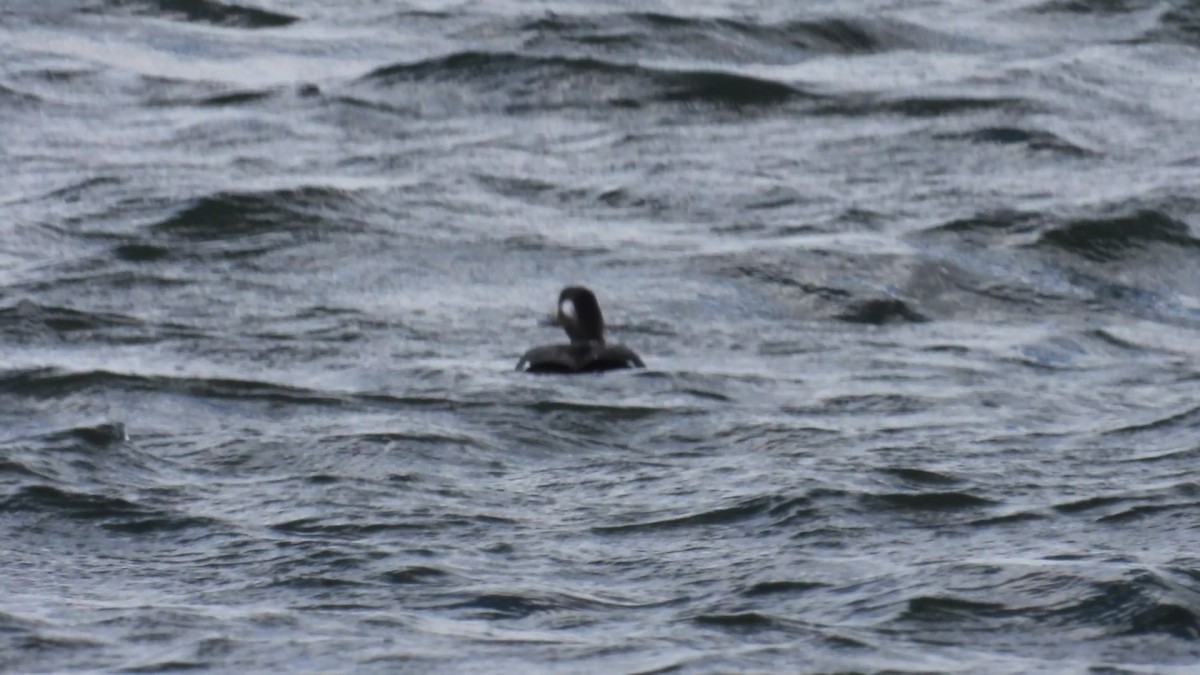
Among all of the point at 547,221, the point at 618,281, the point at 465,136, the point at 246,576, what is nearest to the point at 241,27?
the point at 465,136

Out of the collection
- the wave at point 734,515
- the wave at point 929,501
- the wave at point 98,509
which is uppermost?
the wave at point 98,509

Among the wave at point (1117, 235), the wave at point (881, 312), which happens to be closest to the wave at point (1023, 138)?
the wave at point (1117, 235)

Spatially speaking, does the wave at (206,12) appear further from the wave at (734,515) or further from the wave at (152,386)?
the wave at (734,515)

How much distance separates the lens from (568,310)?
33.9 feet

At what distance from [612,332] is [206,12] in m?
8.32

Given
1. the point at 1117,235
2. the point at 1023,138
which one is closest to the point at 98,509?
the point at 1117,235

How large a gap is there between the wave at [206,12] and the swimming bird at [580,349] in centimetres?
849

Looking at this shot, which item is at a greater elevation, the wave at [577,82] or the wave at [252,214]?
the wave at [577,82]

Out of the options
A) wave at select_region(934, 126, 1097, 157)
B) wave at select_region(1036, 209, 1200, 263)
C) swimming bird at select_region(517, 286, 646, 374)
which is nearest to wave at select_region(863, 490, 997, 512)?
swimming bird at select_region(517, 286, 646, 374)

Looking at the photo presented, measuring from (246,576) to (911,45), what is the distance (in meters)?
11.2

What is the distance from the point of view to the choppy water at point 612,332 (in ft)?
22.1

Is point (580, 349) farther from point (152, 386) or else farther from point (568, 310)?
point (152, 386)

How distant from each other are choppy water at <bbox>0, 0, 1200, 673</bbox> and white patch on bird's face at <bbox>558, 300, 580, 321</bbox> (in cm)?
32

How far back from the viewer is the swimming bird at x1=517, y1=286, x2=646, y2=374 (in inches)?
389
